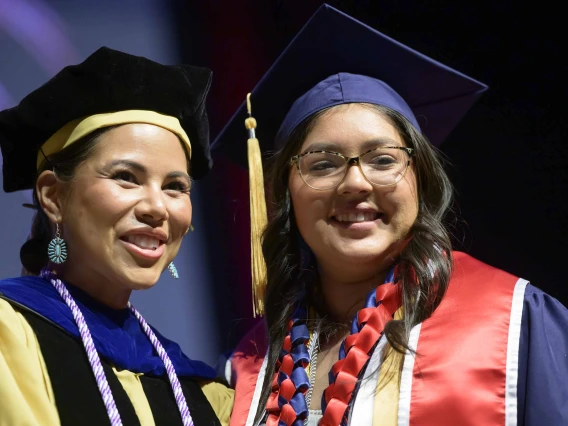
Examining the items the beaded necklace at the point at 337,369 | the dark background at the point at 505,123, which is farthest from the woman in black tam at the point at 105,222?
the dark background at the point at 505,123

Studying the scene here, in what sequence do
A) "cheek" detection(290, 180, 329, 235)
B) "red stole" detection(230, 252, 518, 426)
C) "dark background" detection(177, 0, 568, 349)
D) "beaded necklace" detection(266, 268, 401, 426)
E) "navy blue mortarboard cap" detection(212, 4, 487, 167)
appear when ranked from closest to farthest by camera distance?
"red stole" detection(230, 252, 518, 426) → "beaded necklace" detection(266, 268, 401, 426) → "cheek" detection(290, 180, 329, 235) → "navy blue mortarboard cap" detection(212, 4, 487, 167) → "dark background" detection(177, 0, 568, 349)

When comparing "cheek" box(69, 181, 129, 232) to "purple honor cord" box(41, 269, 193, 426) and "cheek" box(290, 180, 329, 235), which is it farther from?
"cheek" box(290, 180, 329, 235)

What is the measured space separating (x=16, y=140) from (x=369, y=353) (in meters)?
1.07

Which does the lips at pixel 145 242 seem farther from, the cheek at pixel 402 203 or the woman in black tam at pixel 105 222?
the cheek at pixel 402 203

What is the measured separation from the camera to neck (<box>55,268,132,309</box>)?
1.95 m

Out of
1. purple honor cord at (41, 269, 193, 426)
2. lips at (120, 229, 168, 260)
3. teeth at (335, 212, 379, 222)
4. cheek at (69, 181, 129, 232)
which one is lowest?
purple honor cord at (41, 269, 193, 426)

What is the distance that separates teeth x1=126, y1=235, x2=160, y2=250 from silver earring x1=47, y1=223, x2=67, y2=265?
0.16 m

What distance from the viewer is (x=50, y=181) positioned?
195 cm

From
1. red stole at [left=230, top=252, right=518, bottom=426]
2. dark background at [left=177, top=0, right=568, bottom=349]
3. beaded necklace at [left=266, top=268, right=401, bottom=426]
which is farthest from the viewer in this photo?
dark background at [left=177, top=0, right=568, bottom=349]

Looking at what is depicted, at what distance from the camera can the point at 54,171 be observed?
1949 millimetres

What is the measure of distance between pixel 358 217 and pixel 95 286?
2.35 feet

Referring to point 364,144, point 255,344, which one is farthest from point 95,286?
point 364,144

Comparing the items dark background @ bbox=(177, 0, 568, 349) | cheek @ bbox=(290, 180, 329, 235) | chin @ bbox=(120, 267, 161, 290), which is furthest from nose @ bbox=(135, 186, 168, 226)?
dark background @ bbox=(177, 0, 568, 349)

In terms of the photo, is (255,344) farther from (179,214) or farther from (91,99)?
(91,99)
